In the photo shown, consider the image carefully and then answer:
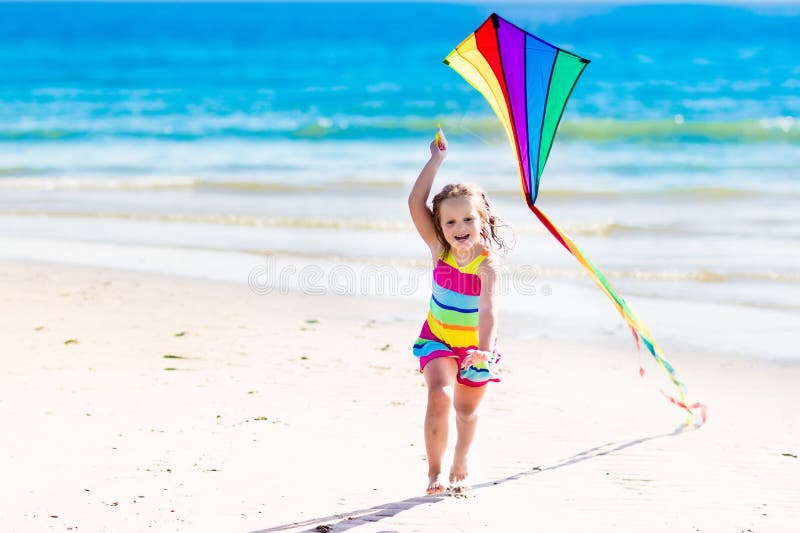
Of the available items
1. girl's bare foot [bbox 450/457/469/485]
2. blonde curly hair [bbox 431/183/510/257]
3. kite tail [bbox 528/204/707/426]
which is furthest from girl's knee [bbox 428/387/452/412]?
kite tail [bbox 528/204/707/426]

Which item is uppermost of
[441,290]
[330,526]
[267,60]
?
[267,60]

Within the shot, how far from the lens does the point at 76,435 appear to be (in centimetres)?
451

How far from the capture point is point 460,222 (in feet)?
12.7

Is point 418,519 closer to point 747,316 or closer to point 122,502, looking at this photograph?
point 122,502

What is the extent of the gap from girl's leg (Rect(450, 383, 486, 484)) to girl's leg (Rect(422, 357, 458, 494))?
0.09 metres

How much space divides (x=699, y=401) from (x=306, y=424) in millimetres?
2300

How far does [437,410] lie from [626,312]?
4.00ft

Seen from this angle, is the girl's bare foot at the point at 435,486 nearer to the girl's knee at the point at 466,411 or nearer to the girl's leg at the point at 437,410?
the girl's leg at the point at 437,410

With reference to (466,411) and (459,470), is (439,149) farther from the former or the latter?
(459,470)

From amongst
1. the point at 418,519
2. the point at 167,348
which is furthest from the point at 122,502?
the point at 167,348

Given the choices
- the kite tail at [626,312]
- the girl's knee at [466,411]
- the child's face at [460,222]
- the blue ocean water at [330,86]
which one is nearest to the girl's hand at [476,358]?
the girl's knee at [466,411]

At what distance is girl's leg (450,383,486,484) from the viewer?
4.02 meters

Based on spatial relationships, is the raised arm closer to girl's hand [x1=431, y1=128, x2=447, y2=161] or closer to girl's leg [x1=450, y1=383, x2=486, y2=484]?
girl's hand [x1=431, y1=128, x2=447, y2=161]

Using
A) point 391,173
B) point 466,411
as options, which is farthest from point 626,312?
point 391,173
